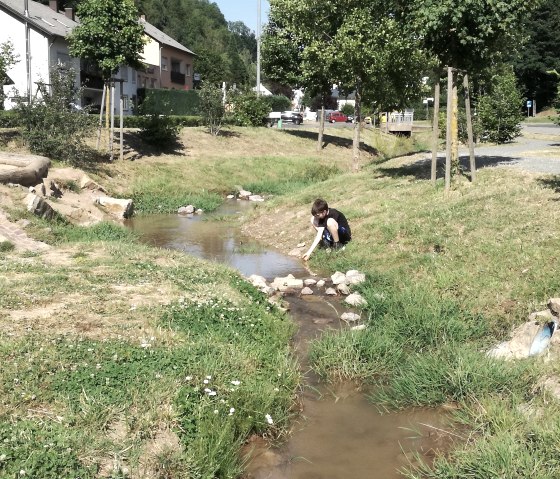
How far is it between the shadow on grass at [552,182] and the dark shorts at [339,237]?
3742 millimetres

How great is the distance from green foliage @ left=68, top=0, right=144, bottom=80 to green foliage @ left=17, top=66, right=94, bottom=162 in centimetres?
181

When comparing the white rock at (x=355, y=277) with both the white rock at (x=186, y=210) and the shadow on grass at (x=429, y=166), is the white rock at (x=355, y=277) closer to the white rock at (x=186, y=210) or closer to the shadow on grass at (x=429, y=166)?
the shadow on grass at (x=429, y=166)

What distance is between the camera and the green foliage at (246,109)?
36656 mm

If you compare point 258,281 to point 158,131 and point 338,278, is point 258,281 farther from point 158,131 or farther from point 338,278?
point 158,131

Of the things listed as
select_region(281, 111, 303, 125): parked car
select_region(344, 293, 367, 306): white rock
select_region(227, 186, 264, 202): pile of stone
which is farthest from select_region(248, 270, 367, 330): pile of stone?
select_region(281, 111, 303, 125): parked car

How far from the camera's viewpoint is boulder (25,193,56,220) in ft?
44.5

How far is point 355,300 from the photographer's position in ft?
30.1

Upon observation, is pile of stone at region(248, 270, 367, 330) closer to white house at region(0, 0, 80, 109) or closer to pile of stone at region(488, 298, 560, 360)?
pile of stone at region(488, 298, 560, 360)

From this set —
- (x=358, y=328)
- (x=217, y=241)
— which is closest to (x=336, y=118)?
(x=217, y=241)

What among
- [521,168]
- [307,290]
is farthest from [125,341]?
[521,168]

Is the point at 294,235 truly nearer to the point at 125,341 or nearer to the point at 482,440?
the point at 125,341

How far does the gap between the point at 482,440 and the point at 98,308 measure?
428 centimetres

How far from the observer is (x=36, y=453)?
4379mm

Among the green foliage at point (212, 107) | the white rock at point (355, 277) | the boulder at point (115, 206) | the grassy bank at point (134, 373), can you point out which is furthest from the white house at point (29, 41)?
the grassy bank at point (134, 373)
